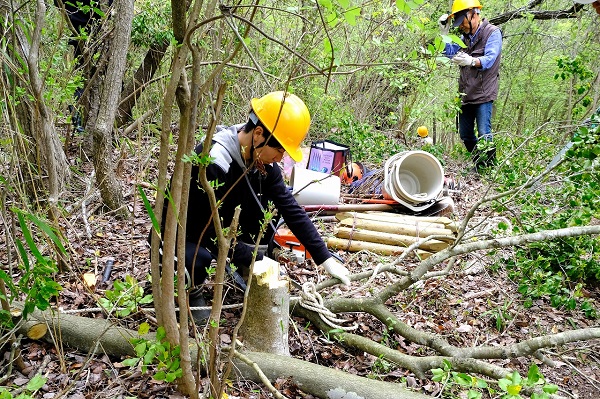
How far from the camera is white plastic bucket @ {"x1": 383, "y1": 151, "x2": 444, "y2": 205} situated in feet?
14.0

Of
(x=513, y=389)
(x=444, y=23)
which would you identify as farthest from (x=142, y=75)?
(x=513, y=389)

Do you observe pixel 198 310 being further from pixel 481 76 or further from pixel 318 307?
pixel 481 76

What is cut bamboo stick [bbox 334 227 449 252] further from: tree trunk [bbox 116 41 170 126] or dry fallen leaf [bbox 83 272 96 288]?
tree trunk [bbox 116 41 170 126]

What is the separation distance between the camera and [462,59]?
17.2 feet

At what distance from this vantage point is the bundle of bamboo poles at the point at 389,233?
367 cm

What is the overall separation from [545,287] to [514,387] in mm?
1960

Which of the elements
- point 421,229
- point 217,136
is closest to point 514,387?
point 217,136

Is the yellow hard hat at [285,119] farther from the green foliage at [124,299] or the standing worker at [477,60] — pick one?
the standing worker at [477,60]

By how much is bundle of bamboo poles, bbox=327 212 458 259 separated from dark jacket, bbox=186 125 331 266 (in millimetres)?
1025

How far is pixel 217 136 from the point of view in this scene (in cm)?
249

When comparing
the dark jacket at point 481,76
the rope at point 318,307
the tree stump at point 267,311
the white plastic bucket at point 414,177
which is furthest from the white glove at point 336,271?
the dark jacket at point 481,76

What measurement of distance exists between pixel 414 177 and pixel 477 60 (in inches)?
68.6

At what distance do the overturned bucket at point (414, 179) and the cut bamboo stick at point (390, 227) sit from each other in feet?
1.49

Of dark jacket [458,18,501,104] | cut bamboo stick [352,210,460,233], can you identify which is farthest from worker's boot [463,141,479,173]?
cut bamboo stick [352,210,460,233]
